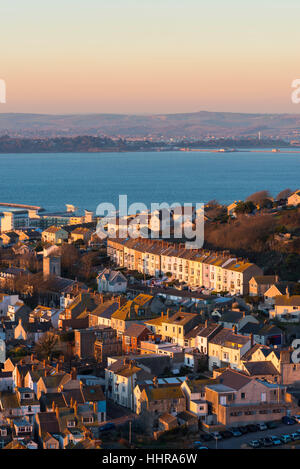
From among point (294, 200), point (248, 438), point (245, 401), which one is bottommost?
point (248, 438)

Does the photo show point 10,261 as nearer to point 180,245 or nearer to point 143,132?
point 180,245

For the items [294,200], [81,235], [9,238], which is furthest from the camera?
[9,238]

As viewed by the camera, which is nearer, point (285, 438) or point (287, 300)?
point (285, 438)

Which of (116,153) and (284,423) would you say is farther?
(116,153)

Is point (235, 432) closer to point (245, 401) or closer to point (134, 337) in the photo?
point (245, 401)

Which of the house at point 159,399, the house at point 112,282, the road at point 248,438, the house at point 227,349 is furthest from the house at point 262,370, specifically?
the house at point 112,282

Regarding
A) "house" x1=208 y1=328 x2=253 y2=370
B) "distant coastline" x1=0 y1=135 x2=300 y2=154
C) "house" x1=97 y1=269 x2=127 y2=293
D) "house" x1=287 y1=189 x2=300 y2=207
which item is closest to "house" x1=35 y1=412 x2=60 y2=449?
"house" x1=208 y1=328 x2=253 y2=370

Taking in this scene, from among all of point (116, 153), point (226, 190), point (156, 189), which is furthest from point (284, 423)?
point (116, 153)

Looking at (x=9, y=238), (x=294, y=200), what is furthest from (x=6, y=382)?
(x=9, y=238)
